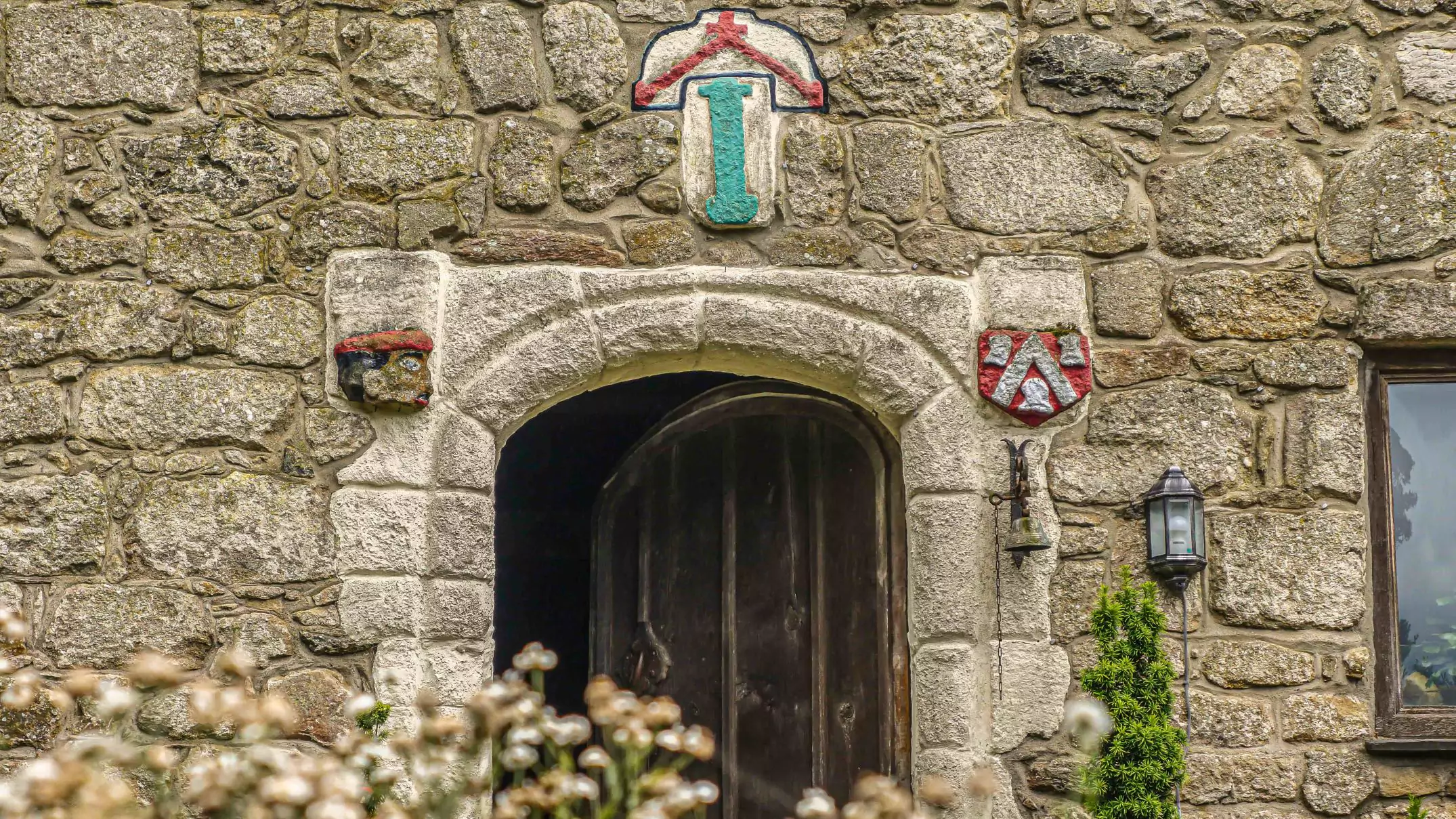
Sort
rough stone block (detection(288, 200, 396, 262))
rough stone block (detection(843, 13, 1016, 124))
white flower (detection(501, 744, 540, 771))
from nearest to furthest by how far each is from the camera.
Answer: white flower (detection(501, 744, 540, 771)), rough stone block (detection(288, 200, 396, 262)), rough stone block (detection(843, 13, 1016, 124))

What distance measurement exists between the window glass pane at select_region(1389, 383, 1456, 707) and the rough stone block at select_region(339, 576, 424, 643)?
2.32 meters

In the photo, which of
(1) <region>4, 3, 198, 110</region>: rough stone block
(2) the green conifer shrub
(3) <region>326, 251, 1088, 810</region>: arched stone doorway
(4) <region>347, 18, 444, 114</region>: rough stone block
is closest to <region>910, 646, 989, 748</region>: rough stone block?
(3) <region>326, 251, 1088, 810</region>: arched stone doorway

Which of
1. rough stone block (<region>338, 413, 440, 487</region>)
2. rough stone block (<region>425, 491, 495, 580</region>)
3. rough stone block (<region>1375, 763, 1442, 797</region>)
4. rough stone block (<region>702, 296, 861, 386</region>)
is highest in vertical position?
rough stone block (<region>702, 296, 861, 386</region>)

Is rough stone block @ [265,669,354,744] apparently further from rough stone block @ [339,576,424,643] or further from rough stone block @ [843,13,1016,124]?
rough stone block @ [843,13,1016,124]

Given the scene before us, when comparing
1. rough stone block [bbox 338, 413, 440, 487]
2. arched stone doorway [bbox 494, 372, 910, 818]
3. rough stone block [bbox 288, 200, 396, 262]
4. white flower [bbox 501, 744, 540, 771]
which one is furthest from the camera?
arched stone doorway [bbox 494, 372, 910, 818]

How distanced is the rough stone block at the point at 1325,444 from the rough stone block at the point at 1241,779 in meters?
0.64

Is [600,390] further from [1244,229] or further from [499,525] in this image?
[1244,229]

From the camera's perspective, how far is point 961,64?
3.44 meters

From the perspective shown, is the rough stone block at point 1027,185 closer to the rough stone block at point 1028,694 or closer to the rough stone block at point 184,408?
the rough stone block at point 1028,694

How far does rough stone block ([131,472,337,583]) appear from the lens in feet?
10.5

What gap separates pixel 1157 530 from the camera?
3213 millimetres

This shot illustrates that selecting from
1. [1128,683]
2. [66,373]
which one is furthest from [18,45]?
[1128,683]

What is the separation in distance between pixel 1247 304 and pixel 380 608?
215 centimetres

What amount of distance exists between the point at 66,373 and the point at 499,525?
2.16 meters
